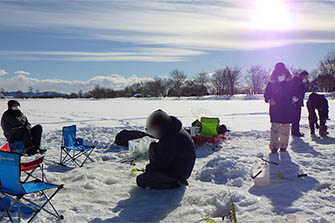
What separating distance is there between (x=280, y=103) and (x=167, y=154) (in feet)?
10.6

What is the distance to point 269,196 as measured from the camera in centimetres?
396

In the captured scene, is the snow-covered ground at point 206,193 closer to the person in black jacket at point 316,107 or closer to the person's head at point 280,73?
the person's head at point 280,73

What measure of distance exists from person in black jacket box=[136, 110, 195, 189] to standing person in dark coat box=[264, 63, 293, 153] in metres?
2.84

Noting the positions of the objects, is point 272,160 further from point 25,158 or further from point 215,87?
point 215,87

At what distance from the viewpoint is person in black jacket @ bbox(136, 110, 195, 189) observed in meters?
4.07

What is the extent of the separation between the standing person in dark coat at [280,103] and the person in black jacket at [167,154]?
2.84 m

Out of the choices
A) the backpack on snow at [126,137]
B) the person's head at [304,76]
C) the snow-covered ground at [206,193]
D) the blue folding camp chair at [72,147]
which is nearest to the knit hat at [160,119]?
the snow-covered ground at [206,193]

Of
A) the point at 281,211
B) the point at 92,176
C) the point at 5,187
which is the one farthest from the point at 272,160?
the point at 5,187

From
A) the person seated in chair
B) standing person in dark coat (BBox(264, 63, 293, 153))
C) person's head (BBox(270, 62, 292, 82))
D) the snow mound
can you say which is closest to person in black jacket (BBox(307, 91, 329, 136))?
standing person in dark coat (BBox(264, 63, 293, 153))

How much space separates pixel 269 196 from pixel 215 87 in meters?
70.8

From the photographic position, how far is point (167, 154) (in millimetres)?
4141

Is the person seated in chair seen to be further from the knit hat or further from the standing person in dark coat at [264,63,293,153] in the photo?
the standing person in dark coat at [264,63,293,153]

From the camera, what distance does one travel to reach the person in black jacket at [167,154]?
13.3 feet

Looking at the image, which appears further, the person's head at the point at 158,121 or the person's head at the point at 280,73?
the person's head at the point at 280,73
